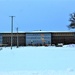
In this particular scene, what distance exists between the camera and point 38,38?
108 meters

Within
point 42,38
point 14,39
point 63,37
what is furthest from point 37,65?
point 14,39

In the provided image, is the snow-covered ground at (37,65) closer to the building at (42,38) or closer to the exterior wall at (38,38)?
the exterior wall at (38,38)

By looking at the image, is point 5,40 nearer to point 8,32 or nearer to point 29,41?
point 8,32

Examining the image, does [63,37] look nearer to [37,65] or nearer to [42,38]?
[42,38]

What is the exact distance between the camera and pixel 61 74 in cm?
815

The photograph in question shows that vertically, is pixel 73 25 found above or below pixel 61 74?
above

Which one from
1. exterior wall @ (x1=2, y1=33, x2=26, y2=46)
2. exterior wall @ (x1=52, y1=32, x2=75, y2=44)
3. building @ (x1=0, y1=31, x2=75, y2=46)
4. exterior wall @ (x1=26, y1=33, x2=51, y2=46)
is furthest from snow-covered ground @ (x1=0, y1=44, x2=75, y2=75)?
exterior wall @ (x1=2, y1=33, x2=26, y2=46)

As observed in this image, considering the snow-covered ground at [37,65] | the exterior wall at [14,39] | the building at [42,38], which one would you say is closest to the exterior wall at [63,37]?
the building at [42,38]

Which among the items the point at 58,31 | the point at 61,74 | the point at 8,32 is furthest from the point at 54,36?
the point at 61,74

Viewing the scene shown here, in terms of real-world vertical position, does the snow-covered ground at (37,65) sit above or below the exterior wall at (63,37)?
below

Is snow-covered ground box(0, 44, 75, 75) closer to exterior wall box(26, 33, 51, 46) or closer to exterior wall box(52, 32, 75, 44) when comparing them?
exterior wall box(26, 33, 51, 46)

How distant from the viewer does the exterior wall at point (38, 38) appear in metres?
108

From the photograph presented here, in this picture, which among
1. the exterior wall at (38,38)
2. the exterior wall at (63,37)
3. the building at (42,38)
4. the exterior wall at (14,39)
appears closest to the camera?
→ the exterior wall at (38,38)

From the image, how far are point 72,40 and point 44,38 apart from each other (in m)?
11.8
